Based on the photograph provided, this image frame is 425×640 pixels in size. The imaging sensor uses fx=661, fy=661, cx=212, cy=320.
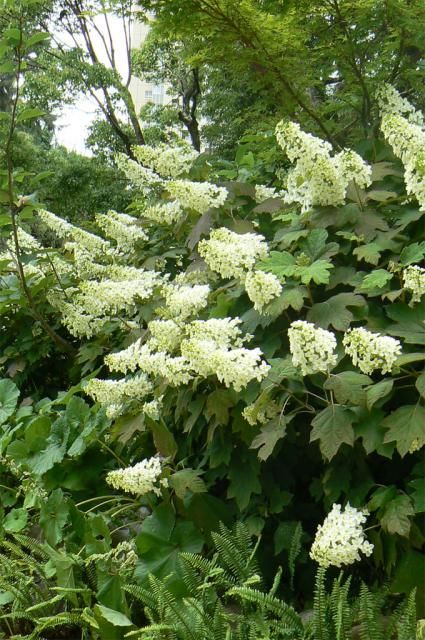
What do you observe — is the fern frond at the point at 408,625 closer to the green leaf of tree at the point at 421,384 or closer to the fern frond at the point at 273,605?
the fern frond at the point at 273,605

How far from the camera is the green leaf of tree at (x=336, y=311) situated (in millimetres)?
2199

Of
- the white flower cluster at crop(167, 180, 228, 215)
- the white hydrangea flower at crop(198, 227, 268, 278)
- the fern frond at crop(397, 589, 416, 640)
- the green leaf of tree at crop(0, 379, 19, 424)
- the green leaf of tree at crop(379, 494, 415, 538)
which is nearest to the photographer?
the fern frond at crop(397, 589, 416, 640)

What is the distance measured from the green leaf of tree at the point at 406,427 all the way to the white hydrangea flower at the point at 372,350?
0.13 meters

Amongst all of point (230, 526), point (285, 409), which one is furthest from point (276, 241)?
point (230, 526)

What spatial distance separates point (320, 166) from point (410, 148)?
1.06 feet

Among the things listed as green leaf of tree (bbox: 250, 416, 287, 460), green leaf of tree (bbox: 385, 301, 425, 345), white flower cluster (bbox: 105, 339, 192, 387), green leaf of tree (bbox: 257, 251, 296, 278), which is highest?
green leaf of tree (bbox: 257, 251, 296, 278)

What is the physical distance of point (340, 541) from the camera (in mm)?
1848

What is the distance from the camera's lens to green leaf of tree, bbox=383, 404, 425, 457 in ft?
6.07

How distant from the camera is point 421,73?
3.94m

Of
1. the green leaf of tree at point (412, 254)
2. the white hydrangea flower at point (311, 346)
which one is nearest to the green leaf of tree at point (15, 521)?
the white hydrangea flower at point (311, 346)

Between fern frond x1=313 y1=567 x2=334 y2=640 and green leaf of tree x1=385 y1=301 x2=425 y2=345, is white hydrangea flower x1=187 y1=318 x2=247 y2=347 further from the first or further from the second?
fern frond x1=313 y1=567 x2=334 y2=640

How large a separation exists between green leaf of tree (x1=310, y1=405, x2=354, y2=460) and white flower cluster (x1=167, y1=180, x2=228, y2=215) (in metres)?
1.34

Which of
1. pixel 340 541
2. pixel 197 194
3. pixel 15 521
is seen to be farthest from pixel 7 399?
pixel 340 541

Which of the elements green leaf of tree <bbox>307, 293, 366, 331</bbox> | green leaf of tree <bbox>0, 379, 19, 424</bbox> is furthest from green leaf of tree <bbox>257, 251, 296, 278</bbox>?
green leaf of tree <bbox>0, 379, 19, 424</bbox>
